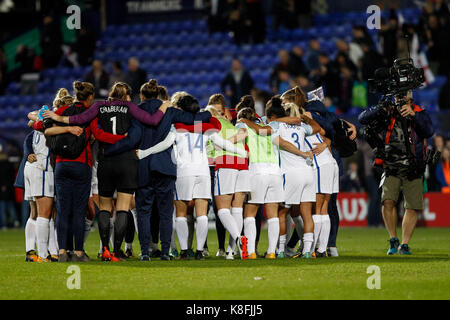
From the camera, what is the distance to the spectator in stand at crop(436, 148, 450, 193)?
18500mm

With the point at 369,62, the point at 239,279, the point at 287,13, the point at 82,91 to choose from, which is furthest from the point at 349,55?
the point at 239,279

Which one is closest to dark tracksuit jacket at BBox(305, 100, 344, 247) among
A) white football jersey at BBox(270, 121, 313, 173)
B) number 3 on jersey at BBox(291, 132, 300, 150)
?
white football jersey at BBox(270, 121, 313, 173)

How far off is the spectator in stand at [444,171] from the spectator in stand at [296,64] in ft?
14.1

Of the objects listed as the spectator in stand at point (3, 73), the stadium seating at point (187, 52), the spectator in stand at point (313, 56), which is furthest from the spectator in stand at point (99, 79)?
the spectator in stand at point (3, 73)

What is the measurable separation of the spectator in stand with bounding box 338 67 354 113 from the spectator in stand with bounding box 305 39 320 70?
53.6 inches

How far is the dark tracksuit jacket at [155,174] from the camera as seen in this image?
33.3ft

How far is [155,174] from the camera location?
10172 millimetres

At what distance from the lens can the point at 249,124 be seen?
10.8m

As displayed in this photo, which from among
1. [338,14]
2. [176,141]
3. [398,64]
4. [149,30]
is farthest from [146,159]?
[149,30]

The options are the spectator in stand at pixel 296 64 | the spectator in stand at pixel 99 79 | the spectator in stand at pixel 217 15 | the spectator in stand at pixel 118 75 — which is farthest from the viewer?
the spectator in stand at pixel 217 15

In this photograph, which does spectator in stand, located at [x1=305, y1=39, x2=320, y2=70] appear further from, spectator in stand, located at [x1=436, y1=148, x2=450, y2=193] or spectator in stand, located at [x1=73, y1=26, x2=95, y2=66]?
spectator in stand, located at [x1=73, y1=26, x2=95, y2=66]

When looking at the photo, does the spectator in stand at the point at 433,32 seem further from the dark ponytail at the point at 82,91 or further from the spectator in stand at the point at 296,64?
the dark ponytail at the point at 82,91

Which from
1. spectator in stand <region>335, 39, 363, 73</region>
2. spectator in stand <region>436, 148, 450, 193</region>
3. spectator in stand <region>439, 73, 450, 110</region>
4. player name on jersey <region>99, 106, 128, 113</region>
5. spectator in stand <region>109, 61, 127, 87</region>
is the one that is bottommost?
spectator in stand <region>436, 148, 450, 193</region>
